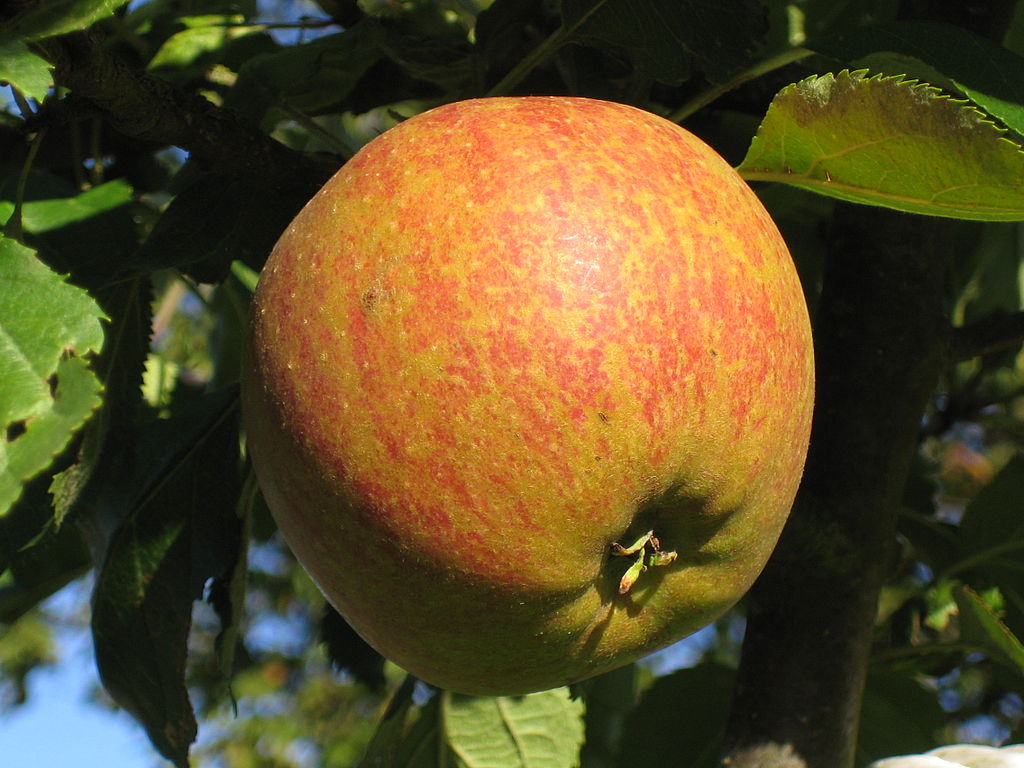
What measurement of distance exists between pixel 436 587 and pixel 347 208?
285 millimetres

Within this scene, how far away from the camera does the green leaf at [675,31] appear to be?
113 cm

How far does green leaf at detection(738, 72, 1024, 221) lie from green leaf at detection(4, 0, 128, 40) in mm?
513

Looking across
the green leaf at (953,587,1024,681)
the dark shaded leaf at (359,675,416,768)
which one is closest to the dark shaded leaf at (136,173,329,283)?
the dark shaded leaf at (359,675,416,768)

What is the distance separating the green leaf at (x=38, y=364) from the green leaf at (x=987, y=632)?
0.98 metres

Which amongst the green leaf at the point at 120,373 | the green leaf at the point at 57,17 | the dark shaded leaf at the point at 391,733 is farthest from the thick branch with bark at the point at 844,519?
the green leaf at the point at 57,17

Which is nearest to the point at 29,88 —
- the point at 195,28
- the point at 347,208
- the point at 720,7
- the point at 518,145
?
the point at 347,208

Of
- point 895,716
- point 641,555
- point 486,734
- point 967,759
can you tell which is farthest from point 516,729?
point 641,555

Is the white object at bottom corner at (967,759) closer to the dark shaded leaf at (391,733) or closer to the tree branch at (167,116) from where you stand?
the dark shaded leaf at (391,733)

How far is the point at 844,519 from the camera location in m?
1.22

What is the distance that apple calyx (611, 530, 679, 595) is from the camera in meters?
0.83

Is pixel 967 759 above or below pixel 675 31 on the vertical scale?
below

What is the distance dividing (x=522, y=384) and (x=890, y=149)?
0.37m

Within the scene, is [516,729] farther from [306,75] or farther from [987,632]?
[306,75]

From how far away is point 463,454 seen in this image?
29.9 inches
